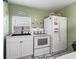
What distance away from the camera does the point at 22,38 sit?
307 cm

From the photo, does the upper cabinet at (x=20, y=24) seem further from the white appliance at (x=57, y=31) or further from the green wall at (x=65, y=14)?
the white appliance at (x=57, y=31)

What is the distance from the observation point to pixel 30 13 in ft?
13.1

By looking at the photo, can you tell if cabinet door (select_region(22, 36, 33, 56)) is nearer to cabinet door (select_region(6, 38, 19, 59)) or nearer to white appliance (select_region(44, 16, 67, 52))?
cabinet door (select_region(6, 38, 19, 59))

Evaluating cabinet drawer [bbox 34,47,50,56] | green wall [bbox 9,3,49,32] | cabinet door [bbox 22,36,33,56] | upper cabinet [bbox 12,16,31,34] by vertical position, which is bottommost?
cabinet drawer [bbox 34,47,50,56]

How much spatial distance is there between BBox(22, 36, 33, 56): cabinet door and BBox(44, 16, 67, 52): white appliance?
106 cm

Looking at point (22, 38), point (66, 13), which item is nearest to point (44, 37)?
point (22, 38)

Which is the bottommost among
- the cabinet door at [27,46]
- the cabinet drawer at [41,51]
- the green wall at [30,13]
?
the cabinet drawer at [41,51]

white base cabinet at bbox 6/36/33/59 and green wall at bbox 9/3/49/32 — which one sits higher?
green wall at bbox 9/3/49/32

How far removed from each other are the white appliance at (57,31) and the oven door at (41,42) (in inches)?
9.2

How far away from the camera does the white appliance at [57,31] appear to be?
3865mm

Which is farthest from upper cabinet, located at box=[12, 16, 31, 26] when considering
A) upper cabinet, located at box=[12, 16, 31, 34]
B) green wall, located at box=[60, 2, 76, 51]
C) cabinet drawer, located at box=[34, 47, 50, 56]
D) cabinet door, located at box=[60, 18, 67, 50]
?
green wall, located at box=[60, 2, 76, 51]

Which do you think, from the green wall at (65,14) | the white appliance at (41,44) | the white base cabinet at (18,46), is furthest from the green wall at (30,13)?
the white base cabinet at (18,46)

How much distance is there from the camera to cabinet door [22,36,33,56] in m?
3.11

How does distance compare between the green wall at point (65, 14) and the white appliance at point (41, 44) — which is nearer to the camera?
Answer: the white appliance at point (41, 44)
